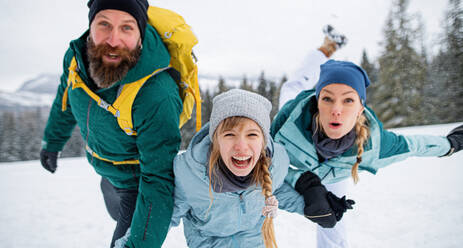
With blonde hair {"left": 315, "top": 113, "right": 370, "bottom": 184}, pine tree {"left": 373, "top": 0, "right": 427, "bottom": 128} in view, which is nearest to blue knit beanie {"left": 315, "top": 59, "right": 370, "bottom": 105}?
blonde hair {"left": 315, "top": 113, "right": 370, "bottom": 184}

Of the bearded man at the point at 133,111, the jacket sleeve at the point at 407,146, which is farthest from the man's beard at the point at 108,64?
the jacket sleeve at the point at 407,146

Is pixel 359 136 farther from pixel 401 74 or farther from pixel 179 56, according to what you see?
pixel 401 74

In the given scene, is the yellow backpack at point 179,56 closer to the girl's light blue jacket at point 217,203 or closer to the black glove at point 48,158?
the girl's light blue jacket at point 217,203

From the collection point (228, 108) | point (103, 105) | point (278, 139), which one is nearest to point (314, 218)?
point (278, 139)

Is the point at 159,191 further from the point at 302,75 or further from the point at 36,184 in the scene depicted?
the point at 36,184

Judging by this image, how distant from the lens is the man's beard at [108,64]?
1921 millimetres

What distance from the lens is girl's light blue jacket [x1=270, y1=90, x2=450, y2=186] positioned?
2496 mm

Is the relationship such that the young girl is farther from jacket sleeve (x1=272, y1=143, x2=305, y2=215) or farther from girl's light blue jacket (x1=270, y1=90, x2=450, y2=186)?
girl's light blue jacket (x1=270, y1=90, x2=450, y2=186)

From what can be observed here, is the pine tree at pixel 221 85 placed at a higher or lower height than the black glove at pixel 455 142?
higher

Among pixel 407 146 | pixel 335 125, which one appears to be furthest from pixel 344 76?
pixel 407 146

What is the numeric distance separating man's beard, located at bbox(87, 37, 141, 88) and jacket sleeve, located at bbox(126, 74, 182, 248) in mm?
253

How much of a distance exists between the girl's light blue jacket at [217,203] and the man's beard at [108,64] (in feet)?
2.43

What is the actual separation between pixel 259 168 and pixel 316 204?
51 centimetres

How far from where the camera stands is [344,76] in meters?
2.33
